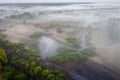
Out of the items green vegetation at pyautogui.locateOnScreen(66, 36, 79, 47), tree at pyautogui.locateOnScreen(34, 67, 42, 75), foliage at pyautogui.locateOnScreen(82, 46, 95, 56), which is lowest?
tree at pyautogui.locateOnScreen(34, 67, 42, 75)

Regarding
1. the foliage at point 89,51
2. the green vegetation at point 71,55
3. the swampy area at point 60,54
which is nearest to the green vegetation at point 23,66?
the swampy area at point 60,54

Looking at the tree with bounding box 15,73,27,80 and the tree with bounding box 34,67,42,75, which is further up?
the tree with bounding box 34,67,42,75

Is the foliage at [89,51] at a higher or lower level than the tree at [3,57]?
lower

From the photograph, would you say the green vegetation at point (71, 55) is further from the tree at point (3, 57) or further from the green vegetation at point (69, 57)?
the tree at point (3, 57)

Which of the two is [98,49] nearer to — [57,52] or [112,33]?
[57,52]

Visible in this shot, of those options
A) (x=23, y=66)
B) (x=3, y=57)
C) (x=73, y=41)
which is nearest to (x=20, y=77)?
(x=23, y=66)

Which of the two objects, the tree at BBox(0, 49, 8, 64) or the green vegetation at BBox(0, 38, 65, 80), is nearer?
the green vegetation at BBox(0, 38, 65, 80)

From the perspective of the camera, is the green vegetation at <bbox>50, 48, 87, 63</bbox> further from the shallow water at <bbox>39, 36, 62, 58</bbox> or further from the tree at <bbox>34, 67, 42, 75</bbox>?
the tree at <bbox>34, 67, 42, 75</bbox>

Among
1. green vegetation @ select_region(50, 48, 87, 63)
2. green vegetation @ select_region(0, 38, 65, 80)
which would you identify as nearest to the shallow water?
green vegetation @ select_region(50, 48, 87, 63)

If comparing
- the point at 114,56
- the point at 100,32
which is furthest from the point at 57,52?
the point at 100,32
